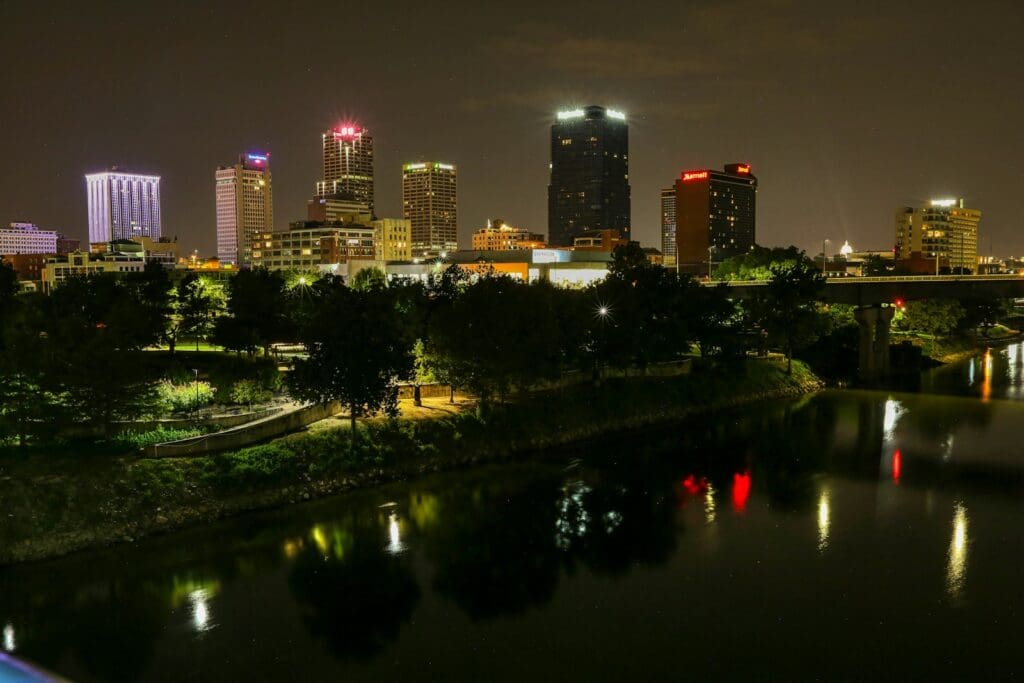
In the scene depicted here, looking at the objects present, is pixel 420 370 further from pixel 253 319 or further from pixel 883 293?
pixel 883 293

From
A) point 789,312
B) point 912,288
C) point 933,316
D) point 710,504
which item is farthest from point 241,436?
point 933,316

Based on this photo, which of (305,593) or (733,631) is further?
(305,593)

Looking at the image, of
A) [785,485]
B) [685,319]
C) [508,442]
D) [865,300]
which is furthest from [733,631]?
[865,300]

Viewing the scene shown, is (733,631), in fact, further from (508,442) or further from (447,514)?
(508,442)

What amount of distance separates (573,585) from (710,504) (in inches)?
352

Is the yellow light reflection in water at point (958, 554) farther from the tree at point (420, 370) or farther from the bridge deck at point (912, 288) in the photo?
the bridge deck at point (912, 288)

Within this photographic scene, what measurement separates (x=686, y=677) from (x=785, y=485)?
16026mm

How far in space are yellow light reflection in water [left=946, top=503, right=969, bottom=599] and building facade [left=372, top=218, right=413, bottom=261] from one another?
5250 inches

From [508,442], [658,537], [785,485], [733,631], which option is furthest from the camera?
[508,442]

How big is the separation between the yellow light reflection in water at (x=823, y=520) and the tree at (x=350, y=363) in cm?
1587

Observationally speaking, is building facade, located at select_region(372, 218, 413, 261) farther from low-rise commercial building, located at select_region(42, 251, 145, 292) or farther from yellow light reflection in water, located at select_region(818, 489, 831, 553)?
yellow light reflection in water, located at select_region(818, 489, 831, 553)

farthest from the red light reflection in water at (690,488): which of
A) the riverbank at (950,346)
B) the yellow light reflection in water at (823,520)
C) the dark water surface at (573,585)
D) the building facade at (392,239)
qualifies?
the building facade at (392,239)

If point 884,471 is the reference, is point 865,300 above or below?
above

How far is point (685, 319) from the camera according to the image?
51.2 metres
